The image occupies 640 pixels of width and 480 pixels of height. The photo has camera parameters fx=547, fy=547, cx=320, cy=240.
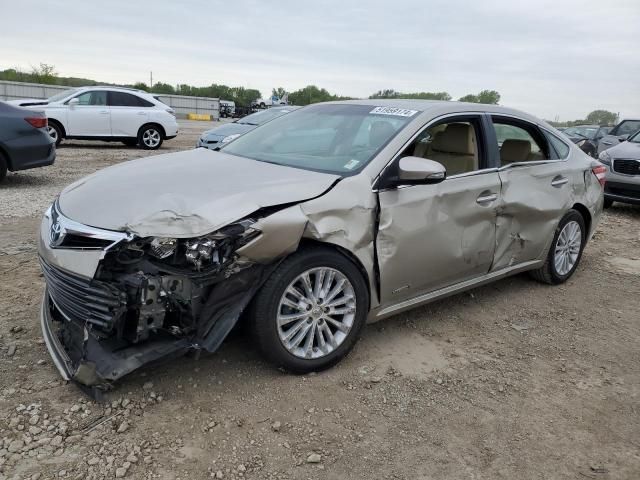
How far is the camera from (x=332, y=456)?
2619 mm

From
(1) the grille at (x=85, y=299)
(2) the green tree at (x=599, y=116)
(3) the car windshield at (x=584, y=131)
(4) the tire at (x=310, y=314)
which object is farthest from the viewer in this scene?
(2) the green tree at (x=599, y=116)

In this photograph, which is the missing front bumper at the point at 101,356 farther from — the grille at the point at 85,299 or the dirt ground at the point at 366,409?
the dirt ground at the point at 366,409

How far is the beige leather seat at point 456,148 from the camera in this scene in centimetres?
410

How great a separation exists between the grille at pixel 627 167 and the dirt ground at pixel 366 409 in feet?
18.8

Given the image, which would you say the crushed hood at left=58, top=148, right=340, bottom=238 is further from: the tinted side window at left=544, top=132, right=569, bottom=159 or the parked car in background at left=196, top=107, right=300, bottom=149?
the parked car in background at left=196, top=107, right=300, bottom=149

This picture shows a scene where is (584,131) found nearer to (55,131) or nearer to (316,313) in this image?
(55,131)

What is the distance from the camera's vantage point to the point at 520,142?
15.4 feet

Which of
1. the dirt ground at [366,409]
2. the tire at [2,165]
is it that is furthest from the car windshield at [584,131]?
the tire at [2,165]

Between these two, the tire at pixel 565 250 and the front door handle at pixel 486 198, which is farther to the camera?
the tire at pixel 565 250

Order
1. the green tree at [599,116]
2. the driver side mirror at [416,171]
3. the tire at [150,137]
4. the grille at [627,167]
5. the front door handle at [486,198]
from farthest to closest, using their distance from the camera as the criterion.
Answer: the green tree at [599,116]
the tire at [150,137]
the grille at [627,167]
the front door handle at [486,198]
the driver side mirror at [416,171]

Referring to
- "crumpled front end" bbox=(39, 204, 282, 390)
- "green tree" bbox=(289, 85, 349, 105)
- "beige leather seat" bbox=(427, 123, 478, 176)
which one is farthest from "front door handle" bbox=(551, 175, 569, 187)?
"green tree" bbox=(289, 85, 349, 105)

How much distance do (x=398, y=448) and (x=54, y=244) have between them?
208cm

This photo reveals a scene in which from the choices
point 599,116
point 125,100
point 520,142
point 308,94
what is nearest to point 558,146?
point 520,142

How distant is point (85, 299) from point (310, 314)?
1.20 metres
